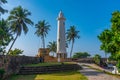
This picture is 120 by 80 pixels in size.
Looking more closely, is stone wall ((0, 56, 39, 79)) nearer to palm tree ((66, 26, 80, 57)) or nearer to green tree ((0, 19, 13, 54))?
green tree ((0, 19, 13, 54))

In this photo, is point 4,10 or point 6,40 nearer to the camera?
point 4,10

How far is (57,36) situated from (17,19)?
43.1 ft

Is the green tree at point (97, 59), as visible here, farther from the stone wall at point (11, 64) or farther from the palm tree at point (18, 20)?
the stone wall at point (11, 64)

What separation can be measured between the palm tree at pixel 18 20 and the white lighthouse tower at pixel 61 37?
10.2 m

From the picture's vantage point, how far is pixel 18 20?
172 ft

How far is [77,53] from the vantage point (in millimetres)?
125688

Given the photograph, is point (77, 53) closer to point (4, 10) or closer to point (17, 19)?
point (17, 19)

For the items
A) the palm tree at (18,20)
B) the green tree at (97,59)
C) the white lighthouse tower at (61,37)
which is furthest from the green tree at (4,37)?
the green tree at (97,59)

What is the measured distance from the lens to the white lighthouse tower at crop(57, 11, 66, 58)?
59688mm

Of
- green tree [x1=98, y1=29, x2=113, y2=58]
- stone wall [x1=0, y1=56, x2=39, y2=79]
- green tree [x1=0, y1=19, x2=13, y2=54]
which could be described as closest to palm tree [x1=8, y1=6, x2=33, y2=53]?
green tree [x1=0, y1=19, x2=13, y2=54]

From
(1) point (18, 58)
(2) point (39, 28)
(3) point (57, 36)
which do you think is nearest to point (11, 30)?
(3) point (57, 36)

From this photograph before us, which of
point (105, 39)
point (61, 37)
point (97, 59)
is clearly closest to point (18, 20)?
point (61, 37)

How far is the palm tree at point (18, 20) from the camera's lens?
51.9 metres

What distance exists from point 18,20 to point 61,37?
13073 mm
